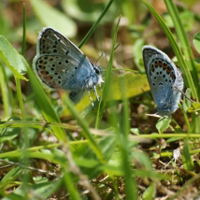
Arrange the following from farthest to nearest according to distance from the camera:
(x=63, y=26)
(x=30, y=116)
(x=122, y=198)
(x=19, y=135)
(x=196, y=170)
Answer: (x=63, y=26) → (x=30, y=116) → (x=19, y=135) → (x=196, y=170) → (x=122, y=198)

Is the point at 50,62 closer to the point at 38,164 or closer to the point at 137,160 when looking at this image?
the point at 38,164

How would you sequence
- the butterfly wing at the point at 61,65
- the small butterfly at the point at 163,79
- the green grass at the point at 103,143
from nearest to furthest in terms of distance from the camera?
the green grass at the point at 103,143
the small butterfly at the point at 163,79
the butterfly wing at the point at 61,65

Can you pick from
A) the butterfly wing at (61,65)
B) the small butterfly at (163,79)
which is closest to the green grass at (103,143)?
the small butterfly at (163,79)

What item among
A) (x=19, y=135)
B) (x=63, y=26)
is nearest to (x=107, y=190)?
(x=19, y=135)

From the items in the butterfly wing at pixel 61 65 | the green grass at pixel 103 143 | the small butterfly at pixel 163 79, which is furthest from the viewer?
the butterfly wing at pixel 61 65

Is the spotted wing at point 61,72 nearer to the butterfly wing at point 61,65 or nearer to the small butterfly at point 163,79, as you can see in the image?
the butterfly wing at point 61,65

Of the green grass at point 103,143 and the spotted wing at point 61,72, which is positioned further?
the spotted wing at point 61,72
